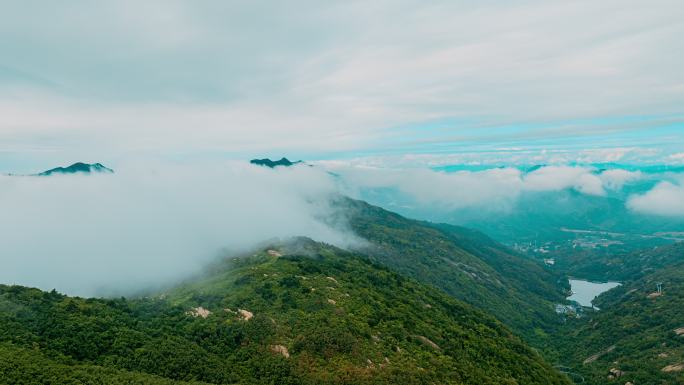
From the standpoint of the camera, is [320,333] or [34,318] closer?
[34,318]

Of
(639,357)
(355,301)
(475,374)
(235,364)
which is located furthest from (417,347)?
(639,357)

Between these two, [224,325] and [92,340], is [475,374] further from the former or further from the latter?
[92,340]

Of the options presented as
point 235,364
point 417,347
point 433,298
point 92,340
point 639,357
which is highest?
point 92,340

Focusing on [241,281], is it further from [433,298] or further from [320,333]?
[433,298]

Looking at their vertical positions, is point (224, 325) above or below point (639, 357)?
above

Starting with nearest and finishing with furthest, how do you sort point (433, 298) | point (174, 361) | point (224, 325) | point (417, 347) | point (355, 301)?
point (174, 361), point (224, 325), point (417, 347), point (355, 301), point (433, 298)

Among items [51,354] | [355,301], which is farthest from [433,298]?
[51,354]

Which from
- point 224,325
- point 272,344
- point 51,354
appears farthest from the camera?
point 224,325
